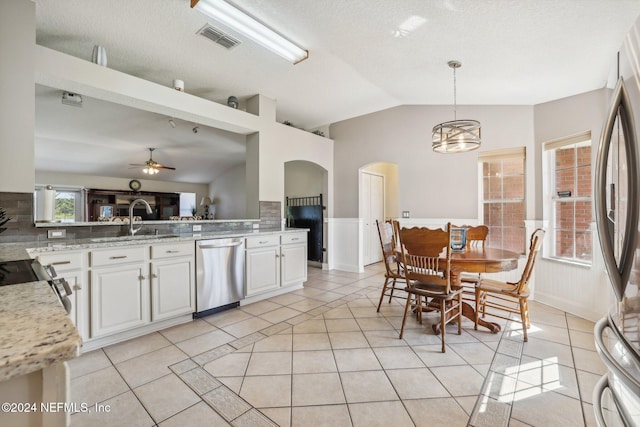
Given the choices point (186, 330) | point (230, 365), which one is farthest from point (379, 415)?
point (186, 330)

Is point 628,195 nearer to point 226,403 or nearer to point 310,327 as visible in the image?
point 226,403

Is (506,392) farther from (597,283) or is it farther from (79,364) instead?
(79,364)

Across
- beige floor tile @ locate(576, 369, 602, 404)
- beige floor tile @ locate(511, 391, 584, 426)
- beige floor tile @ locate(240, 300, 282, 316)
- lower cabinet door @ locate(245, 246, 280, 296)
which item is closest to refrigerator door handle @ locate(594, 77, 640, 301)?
beige floor tile @ locate(511, 391, 584, 426)

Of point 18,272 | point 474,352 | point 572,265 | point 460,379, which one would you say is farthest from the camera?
point 572,265

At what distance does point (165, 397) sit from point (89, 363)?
0.87 metres

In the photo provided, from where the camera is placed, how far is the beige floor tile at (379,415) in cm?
150

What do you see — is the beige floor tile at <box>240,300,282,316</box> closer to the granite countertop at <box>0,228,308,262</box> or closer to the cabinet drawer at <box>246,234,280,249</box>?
the cabinet drawer at <box>246,234,280,249</box>

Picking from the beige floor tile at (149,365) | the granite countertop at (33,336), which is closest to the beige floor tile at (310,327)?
the beige floor tile at (149,365)

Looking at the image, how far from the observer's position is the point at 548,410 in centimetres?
161

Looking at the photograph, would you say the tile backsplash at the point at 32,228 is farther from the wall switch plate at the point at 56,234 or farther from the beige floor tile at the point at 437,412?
the beige floor tile at the point at 437,412

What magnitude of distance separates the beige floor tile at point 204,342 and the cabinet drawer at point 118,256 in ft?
2.85

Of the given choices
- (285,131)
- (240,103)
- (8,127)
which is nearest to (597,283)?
(285,131)

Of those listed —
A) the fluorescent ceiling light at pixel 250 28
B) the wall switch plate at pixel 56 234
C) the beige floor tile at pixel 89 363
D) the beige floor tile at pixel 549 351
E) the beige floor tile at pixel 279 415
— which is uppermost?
the fluorescent ceiling light at pixel 250 28

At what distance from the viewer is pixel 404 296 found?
3.70 metres
